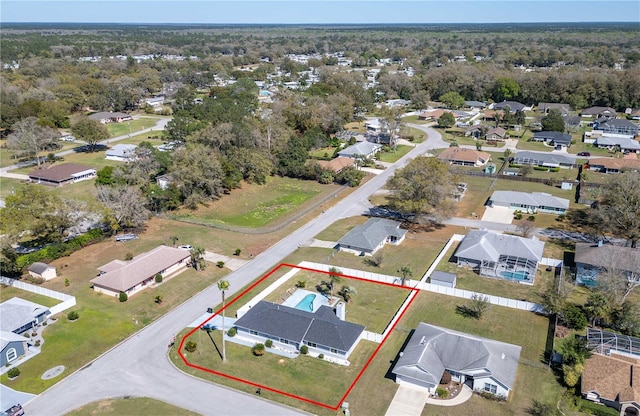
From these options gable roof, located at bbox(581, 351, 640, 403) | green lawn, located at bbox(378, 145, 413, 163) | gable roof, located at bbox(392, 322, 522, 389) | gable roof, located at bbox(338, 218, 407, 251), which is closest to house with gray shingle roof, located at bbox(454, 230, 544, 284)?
gable roof, located at bbox(338, 218, 407, 251)

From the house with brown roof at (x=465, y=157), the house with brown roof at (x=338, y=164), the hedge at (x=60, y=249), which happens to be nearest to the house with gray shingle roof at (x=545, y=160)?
the house with brown roof at (x=465, y=157)

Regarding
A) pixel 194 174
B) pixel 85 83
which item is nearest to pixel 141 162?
pixel 194 174

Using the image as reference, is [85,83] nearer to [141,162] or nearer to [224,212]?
[141,162]

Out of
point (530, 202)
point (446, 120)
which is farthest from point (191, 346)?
point (446, 120)

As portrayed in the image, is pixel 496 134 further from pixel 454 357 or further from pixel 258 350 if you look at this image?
pixel 258 350

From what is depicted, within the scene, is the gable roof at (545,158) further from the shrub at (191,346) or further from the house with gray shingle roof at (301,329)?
the shrub at (191,346)
